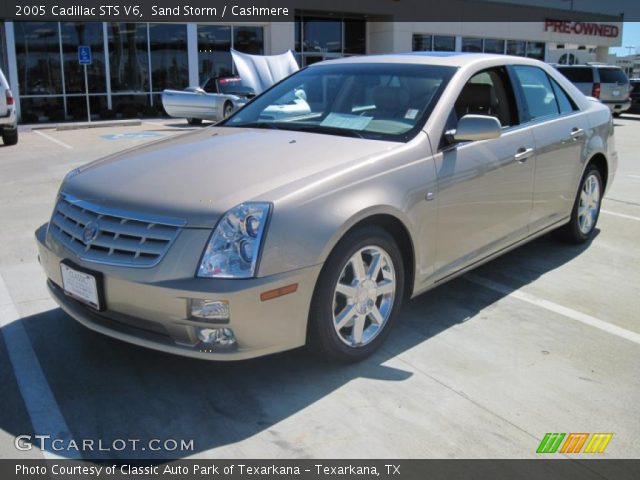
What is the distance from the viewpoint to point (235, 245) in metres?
2.92

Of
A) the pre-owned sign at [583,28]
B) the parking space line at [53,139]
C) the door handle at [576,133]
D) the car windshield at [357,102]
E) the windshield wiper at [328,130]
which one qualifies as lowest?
the parking space line at [53,139]

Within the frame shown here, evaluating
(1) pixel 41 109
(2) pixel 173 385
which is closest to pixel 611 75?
(1) pixel 41 109

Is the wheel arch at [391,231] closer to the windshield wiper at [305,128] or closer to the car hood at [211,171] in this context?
the car hood at [211,171]

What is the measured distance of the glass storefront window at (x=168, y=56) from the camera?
23.4m

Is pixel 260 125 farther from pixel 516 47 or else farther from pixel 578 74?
pixel 516 47

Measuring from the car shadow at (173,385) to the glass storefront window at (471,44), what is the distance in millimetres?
30055

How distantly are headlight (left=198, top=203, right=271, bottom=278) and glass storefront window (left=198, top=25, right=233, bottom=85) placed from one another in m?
22.5

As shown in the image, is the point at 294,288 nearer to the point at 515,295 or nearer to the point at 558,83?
the point at 515,295

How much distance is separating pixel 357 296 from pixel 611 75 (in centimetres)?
2019

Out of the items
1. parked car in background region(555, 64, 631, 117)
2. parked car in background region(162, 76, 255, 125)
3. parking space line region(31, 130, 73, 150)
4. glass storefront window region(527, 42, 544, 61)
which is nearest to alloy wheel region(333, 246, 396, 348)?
parking space line region(31, 130, 73, 150)

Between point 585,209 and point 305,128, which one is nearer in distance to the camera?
point 305,128

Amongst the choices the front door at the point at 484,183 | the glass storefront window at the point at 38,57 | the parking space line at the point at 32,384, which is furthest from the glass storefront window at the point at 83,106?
the front door at the point at 484,183

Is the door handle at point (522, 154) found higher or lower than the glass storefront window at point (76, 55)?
lower

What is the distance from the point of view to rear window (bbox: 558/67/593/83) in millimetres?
20281
